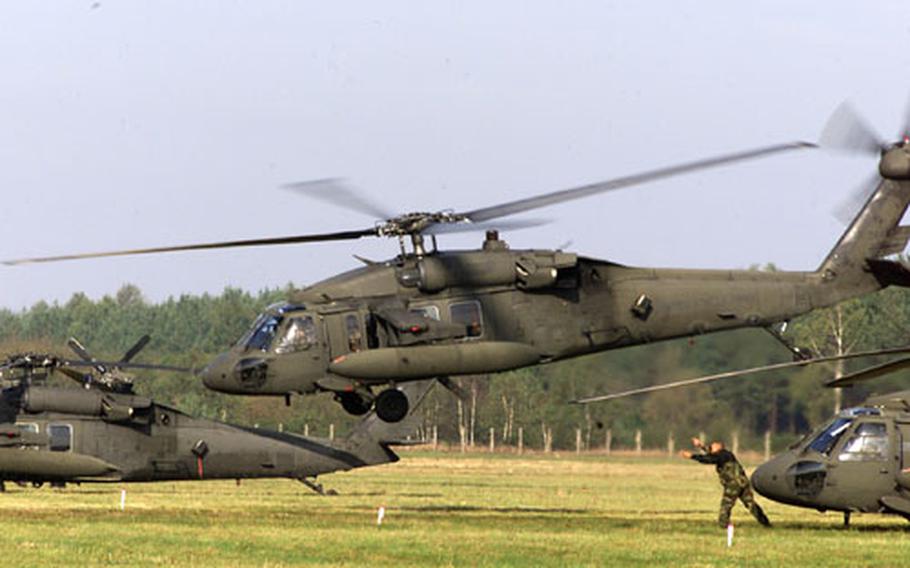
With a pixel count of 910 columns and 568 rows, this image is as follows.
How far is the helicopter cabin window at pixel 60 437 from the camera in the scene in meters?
35.6

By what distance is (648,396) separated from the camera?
51.8 metres

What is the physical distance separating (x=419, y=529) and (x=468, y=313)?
14.4 ft

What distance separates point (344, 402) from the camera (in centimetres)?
3306

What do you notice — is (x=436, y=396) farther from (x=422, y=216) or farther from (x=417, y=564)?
(x=417, y=564)

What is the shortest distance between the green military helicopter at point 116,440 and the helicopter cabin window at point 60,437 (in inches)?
0.8

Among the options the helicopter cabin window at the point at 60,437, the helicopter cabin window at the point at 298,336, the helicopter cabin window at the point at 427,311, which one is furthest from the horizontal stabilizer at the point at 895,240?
the helicopter cabin window at the point at 60,437

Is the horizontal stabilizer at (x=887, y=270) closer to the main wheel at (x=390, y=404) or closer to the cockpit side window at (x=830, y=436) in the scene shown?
the cockpit side window at (x=830, y=436)

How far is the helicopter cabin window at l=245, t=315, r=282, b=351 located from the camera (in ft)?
105

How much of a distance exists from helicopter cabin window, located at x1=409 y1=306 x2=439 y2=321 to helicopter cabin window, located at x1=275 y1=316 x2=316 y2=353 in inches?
72.7

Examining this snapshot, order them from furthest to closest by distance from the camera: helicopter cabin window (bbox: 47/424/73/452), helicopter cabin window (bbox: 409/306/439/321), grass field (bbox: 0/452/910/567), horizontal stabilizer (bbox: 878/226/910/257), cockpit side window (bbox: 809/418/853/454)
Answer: helicopter cabin window (bbox: 47/424/73/452)
horizontal stabilizer (bbox: 878/226/910/257)
helicopter cabin window (bbox: 409/306/439/321)
cockpit side window (bbox: 809/418/853/454)
grass field (bbox: 0/452/910/567)

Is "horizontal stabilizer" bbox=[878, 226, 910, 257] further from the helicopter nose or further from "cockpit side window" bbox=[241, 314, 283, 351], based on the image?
"cockpit side window" bbox=[241, 314, 283, 351]

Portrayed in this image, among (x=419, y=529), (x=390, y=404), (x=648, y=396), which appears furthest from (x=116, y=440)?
(x=648, y=396)

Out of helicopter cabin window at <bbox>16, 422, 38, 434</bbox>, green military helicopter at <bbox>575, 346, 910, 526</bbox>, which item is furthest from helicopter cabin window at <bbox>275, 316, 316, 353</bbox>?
helicopter cabin window at <bbox>16, 422, 38, 434</bbox>

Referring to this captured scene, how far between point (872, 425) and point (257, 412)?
48299 millimetres
